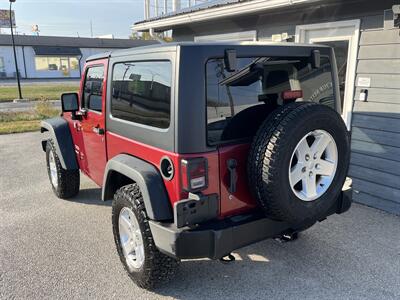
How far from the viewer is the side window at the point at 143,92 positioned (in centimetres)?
251

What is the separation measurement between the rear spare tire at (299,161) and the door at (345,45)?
2396 mm

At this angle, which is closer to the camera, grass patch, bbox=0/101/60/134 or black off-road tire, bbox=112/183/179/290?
black off-road tire, bbox=112/183/179/290

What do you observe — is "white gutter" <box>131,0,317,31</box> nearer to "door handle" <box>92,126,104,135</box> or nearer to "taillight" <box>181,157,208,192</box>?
"door handle" <box>92,126,104,135</box>

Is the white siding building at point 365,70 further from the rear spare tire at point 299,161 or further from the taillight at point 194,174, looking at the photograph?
the taillight at point 194,174

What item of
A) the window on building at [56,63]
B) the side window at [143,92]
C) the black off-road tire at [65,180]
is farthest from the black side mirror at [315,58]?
the window on building at [56,63]

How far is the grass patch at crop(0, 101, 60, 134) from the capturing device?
32.6 ft

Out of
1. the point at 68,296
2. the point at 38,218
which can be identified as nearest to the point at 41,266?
the point at 68,296

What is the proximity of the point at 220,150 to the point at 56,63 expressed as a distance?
42914 mm

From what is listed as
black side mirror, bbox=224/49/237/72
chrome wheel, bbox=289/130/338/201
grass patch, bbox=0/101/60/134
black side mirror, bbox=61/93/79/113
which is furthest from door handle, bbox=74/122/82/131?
grass patch, bbox=0/101/60/134

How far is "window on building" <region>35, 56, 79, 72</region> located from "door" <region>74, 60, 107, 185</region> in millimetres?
39996

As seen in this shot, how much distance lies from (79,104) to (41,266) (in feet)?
5.99

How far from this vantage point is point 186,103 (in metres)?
2.33

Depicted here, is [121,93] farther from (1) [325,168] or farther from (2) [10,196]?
(2) [10,196]

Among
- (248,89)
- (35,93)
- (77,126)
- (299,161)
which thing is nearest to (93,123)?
(77,126)
